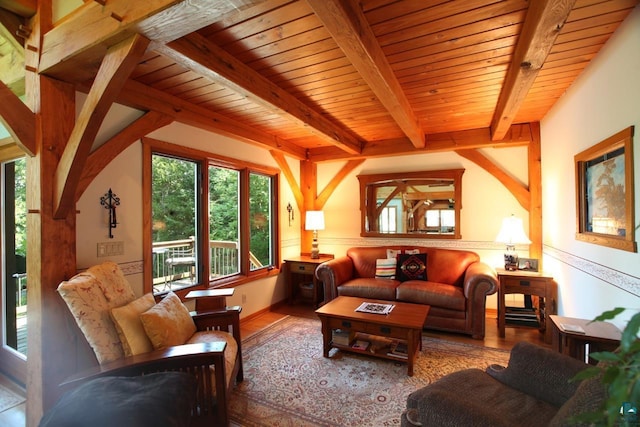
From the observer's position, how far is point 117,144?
2482 millimetres

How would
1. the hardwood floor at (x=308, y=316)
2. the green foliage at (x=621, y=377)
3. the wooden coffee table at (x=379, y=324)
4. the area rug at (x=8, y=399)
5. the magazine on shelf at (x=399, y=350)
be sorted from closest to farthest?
the green foliage at (x=621, y=377) < the area rug at (x=8, y=399) < the hardwood floor at (x=308, y=316) < the wooden coffee table at (x=379, y=324) < the magazine on shelf at (x=399, y=350)

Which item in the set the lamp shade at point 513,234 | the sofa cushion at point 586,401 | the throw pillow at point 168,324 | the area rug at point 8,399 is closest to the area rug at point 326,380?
the throw pillow at point 168,324

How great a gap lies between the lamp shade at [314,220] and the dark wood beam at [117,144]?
8.11 feet

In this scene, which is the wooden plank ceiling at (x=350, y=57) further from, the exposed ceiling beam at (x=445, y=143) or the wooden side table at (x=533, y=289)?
the wooden side table at (x=533, y=289)

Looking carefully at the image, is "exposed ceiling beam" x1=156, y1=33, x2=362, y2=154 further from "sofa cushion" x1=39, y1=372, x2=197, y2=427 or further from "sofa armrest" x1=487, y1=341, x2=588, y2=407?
"sofa armrest" x1=487, y1=341, x2=588, y2=407

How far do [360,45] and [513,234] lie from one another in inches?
118

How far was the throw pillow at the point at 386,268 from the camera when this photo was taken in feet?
13.4

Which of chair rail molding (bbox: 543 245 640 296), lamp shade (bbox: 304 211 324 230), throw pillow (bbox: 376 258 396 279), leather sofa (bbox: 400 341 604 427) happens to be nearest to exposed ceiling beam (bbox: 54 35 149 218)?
A: leather sofa (bbox: 400 341 604 427)

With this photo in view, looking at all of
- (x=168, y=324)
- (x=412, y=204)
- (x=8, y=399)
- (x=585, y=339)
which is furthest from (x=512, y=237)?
(x=8, y=399)

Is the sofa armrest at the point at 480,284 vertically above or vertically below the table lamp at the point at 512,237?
below

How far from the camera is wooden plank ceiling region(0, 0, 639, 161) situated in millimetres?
1638

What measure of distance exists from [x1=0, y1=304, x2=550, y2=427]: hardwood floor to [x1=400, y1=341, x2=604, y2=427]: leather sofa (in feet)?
5.36

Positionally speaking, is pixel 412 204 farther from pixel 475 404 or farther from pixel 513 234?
pixel 475 404

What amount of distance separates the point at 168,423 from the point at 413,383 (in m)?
1.87
